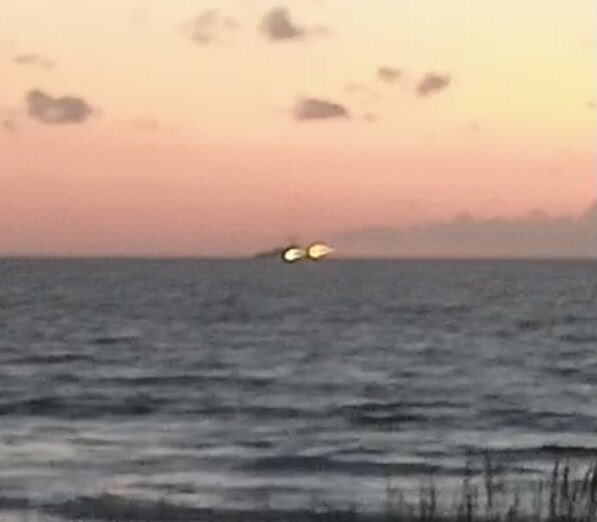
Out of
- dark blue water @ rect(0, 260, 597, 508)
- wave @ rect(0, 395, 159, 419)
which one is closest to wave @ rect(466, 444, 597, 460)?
dark blue water @ rect(0, 260, 597, 508)

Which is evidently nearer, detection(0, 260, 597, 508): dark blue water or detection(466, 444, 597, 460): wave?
detection(0, 260, 597, 508): dark blue water

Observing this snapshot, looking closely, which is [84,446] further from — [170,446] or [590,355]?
[590,355]

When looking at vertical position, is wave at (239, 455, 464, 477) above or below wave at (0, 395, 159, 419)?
below

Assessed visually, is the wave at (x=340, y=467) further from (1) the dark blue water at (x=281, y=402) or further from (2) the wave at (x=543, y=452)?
(2) the wave at (x=543, y=452)

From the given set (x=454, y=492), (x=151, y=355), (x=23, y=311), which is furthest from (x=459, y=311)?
(x=454, y=492)

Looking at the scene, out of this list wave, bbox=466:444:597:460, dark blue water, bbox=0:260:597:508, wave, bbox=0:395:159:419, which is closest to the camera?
dark blue water, bbox=0:260:597:508

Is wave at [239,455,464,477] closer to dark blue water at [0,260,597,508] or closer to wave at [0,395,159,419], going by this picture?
dark blue water at [0,260,597,508]

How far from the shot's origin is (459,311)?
125 metres

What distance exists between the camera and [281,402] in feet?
166

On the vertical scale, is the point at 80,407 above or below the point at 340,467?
above

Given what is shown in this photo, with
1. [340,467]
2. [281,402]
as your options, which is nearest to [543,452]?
[340,467]

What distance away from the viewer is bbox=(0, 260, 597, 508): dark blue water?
30.7 meters

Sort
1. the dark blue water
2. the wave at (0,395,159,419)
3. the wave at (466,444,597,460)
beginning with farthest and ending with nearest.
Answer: the wave at (0,395,159,419), the wave at (466,444,597,460), the dark blue water

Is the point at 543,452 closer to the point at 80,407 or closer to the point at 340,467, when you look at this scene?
the point at 340,467
